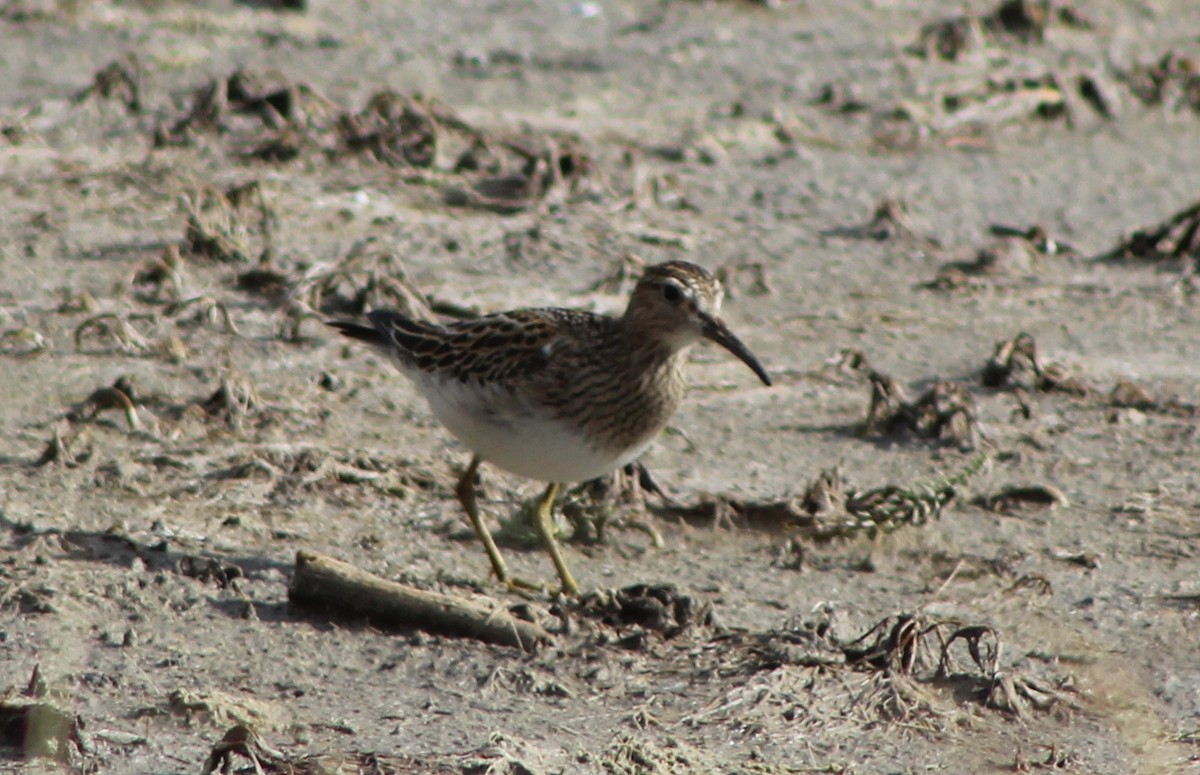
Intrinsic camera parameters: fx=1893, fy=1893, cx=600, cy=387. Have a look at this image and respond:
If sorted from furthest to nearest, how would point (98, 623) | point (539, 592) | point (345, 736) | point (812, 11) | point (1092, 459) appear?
point (812, 11), point (1092, 459), point (539, 592), point (98, 623), point (345, 736)

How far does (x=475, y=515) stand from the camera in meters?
7.20

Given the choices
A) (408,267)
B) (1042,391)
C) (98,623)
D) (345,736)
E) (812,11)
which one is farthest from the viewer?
(812,11)

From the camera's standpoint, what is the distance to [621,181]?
11.9 m

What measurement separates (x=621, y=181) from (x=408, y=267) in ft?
7.17

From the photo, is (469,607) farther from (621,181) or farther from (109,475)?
(621,181)

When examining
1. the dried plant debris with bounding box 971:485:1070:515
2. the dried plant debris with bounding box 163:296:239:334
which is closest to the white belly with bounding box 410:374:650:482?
the dried plant debris with bounding box 971:485:1070:515

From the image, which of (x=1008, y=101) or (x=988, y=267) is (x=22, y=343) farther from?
(x=1008, y=101)

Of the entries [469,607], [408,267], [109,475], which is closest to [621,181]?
[408,267]

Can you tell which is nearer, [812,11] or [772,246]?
[772,246]

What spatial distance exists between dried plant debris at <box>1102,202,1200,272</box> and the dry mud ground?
0.08ft

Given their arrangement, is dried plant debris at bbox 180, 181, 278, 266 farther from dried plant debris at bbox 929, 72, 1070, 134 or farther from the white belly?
dried plant debris at bbox 929, 72, 1070, 134

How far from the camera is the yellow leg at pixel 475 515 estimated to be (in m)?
7.05

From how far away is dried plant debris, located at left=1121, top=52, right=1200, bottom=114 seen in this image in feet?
48.4

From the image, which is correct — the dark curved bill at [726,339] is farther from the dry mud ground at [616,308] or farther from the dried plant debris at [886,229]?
the dried plant debris at [886,229]
